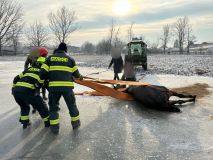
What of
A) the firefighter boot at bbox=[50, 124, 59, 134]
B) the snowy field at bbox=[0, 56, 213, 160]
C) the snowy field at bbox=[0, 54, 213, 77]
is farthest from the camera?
the snowy field at bbox=[0, 54, 213, 77]

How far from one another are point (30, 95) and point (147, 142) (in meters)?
2.70

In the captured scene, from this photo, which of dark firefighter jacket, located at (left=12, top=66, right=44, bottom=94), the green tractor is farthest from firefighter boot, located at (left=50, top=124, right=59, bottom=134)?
the green tractor

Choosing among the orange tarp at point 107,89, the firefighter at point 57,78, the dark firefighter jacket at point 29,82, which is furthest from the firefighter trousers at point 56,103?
the orange tarp at point 107,89

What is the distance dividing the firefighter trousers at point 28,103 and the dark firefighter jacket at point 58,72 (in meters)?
0.44

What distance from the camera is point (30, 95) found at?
723 cm

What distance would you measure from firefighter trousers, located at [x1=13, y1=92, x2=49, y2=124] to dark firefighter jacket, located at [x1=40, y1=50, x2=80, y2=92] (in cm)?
44

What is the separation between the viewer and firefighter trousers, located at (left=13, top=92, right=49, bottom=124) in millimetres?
7191

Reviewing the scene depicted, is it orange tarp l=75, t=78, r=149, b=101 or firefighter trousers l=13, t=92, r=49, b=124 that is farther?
orange tarp l=75, t=78, r=149, b=101

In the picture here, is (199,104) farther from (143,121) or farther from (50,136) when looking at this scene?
(50,136)

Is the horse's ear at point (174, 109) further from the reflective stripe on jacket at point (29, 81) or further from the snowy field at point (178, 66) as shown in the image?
the snowy field at point (178, 66)

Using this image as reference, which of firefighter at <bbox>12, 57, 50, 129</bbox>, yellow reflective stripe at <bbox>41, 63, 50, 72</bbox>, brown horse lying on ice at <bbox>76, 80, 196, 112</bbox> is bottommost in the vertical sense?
brown horse lying on ice at <bbox>76, 80, 196, 112</bbox>

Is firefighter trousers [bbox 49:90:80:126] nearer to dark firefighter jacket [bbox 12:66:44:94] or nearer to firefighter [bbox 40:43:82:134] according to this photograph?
firefighter [bbox 40:43:82:134]

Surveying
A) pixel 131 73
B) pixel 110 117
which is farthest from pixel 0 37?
pixel 110 117

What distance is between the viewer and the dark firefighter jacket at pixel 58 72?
23.1 ft
